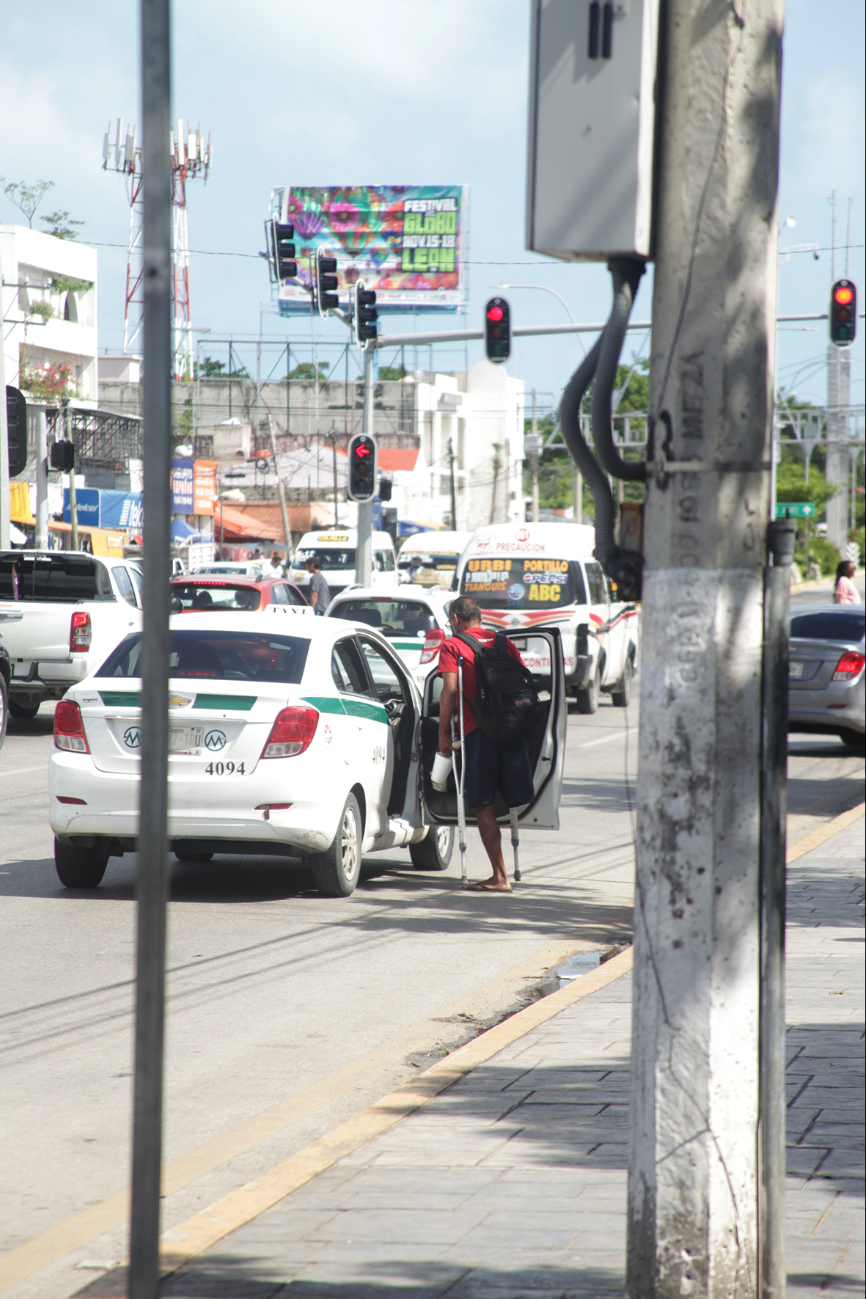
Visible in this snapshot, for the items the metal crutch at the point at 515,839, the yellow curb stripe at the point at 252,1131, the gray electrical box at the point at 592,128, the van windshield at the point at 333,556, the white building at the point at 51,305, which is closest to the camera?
the gray electrical box at the point at 592,128

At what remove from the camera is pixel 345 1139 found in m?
5.06

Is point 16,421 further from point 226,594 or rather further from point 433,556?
point 433,556

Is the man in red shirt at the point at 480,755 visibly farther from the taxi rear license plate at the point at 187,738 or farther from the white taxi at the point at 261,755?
the taxi rear license plate at the point at 187,738

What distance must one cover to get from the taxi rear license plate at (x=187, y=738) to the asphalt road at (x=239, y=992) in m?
0.94

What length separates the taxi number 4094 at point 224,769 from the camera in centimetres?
931

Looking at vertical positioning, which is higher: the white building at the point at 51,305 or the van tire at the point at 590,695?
the white building at the point at 51,305

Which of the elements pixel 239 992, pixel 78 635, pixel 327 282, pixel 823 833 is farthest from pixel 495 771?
pixel 327 282

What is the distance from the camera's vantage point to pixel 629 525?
3717 mm

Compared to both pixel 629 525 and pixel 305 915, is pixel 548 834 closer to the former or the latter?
pixel 305 915

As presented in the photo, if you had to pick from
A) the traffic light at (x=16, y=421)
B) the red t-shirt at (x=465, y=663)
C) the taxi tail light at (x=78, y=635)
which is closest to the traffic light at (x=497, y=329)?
the traffic light at (x=16, y=421)

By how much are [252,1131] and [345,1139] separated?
1.92ft

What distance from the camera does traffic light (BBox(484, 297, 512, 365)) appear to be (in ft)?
79.4

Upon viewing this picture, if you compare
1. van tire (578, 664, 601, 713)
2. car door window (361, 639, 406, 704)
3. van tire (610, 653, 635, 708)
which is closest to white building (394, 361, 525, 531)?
van tire (610, 653, 635, 708)

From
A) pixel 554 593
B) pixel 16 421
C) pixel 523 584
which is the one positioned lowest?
pixel 554 593
